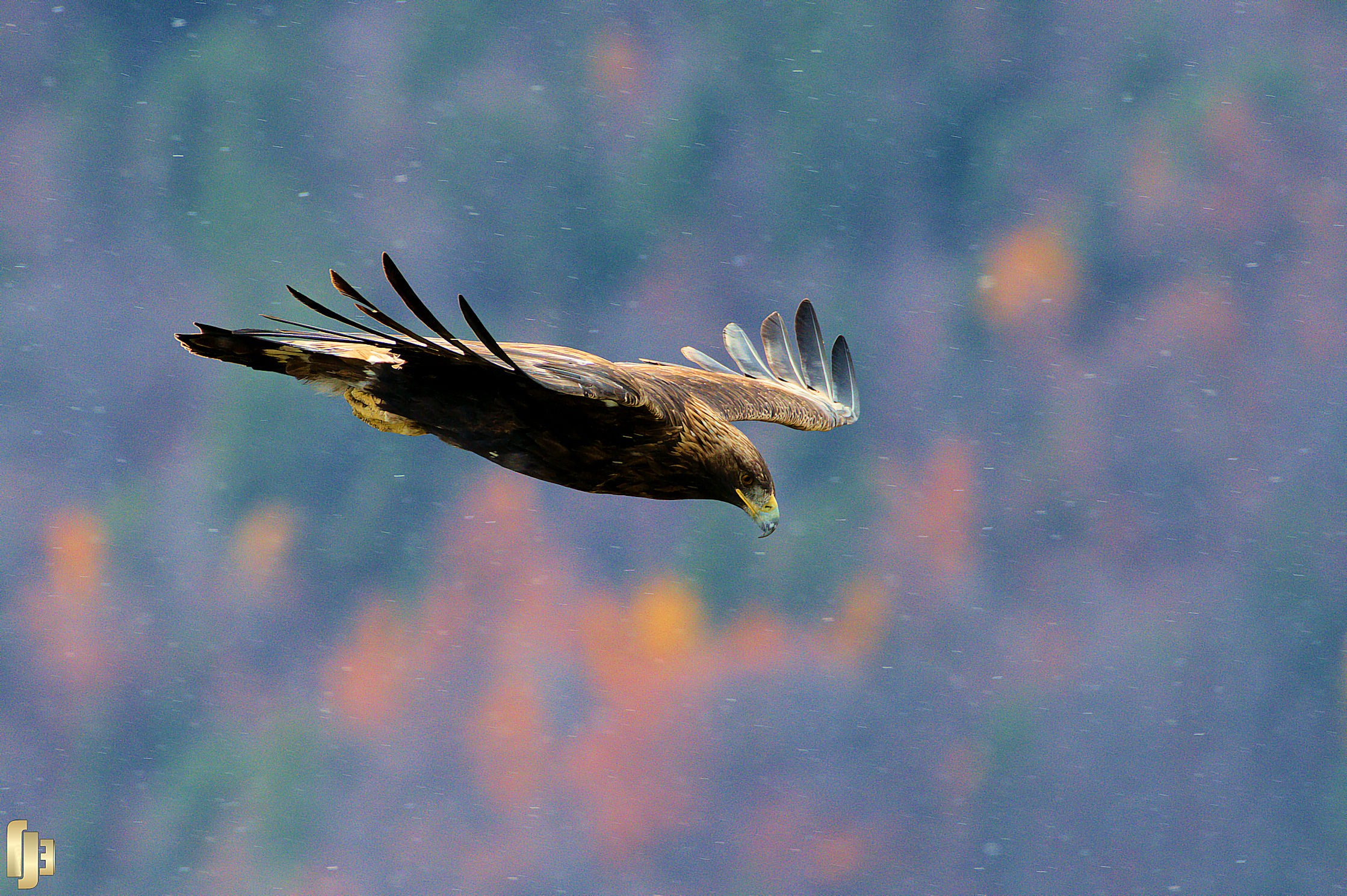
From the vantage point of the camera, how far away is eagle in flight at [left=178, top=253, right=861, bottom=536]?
6414mm

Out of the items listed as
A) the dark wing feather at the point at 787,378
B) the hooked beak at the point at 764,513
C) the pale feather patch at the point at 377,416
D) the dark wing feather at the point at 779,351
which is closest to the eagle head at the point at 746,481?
the hooked beak at the point at 764,513

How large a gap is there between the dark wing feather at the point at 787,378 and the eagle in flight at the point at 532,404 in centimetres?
76

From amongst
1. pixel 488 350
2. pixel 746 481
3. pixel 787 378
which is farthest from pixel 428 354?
pixel 787 378

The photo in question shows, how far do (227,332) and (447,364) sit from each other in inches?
41.7

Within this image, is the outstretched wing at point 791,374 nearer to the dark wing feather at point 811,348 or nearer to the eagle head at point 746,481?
the dark wing feather at point 811,348

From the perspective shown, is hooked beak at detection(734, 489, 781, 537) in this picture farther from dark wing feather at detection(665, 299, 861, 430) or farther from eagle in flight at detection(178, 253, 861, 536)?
dark wing feather at detection(665, 299, 861, 430)

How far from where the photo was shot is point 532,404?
22.1 feet

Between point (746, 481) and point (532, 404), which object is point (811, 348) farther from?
point (532, 404)

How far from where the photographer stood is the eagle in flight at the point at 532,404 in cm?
641

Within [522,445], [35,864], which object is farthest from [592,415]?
[35,864]

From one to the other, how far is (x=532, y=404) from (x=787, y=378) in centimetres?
452

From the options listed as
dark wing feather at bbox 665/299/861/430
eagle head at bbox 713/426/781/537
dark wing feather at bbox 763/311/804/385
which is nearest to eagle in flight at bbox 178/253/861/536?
eagle head at bbox 713/426/781/537

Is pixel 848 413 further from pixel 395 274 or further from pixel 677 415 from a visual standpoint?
pixel 395 274

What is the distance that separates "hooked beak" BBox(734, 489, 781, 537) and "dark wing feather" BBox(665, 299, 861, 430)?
3.84 ft
